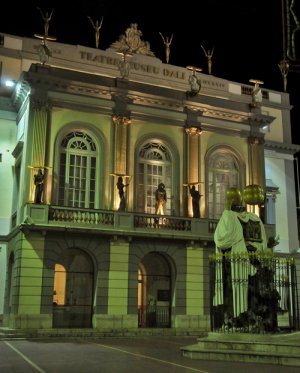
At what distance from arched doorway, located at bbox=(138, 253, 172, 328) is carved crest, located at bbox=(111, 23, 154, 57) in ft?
39.5

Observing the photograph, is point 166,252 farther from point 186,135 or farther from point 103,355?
point 103,355

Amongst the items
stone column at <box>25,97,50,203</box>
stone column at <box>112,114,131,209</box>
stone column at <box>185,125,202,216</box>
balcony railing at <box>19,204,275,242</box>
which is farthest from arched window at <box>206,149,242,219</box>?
stone column at <box>25,97,50,203</box>

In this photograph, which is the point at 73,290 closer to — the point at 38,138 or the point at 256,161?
the point at 38,138

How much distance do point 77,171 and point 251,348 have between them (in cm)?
1627

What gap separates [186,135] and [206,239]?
5937 millimetres

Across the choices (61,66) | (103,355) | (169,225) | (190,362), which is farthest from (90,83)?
(190,362)

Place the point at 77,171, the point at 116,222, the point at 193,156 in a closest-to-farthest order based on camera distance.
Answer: the point at 116,222
the point at 77,171
the point at 193,156

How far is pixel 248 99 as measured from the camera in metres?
33.5

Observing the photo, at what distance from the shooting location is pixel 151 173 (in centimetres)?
2797

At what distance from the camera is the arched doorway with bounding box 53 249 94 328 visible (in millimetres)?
24500

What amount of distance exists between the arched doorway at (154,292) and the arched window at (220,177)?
13.4 ft

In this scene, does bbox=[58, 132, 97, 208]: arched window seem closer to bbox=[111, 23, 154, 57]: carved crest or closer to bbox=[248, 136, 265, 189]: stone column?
bbox=[111, 23, 154, 57]: carved crest

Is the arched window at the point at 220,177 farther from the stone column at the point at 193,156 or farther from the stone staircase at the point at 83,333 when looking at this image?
the stone staircase at the point at 83,333

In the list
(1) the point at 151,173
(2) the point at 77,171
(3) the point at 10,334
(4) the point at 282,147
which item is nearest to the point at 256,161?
(4) the point at 282,147
